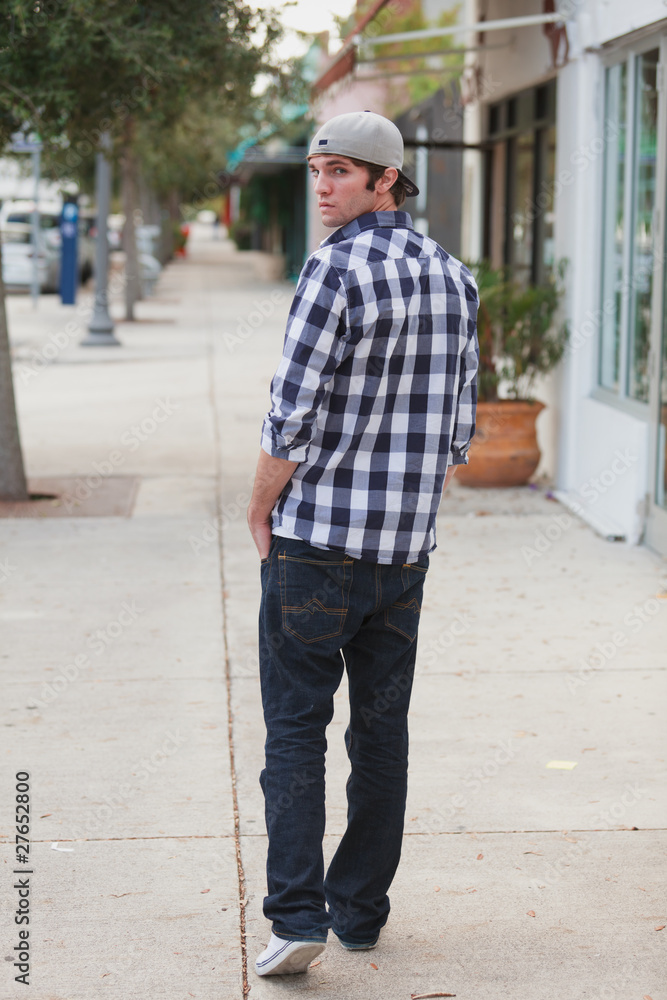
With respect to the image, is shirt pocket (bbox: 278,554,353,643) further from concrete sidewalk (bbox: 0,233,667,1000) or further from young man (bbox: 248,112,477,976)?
concrete sidewalk (bbox: 0,233,667,1000)

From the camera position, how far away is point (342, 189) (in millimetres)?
2643

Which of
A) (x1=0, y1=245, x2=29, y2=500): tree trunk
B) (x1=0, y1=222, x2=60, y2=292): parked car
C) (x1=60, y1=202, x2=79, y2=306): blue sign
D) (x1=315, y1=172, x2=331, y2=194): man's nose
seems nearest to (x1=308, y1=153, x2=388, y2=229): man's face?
(x1=315, y1=172, x2=331, y2=194): man's nose

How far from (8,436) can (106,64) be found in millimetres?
2371

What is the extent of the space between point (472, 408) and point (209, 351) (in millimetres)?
14498

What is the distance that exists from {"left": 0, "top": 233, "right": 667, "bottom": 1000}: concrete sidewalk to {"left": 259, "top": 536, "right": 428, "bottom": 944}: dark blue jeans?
0.29m

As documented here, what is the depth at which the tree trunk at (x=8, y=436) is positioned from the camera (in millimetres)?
7766

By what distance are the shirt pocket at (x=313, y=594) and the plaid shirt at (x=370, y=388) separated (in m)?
0.06

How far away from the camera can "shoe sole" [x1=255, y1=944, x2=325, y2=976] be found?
277cm

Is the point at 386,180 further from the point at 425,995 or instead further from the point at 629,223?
the point at 629,223

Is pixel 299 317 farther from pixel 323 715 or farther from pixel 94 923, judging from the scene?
pixel 94 923

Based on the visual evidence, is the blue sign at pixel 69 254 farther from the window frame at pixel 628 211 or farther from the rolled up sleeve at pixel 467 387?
the rolled up sleeve at pixel 467 387

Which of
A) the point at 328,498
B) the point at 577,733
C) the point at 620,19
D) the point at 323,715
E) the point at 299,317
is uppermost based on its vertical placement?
the point at 620,19

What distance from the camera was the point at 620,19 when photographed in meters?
6.99

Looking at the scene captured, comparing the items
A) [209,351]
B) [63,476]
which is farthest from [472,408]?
→ [209,351]
